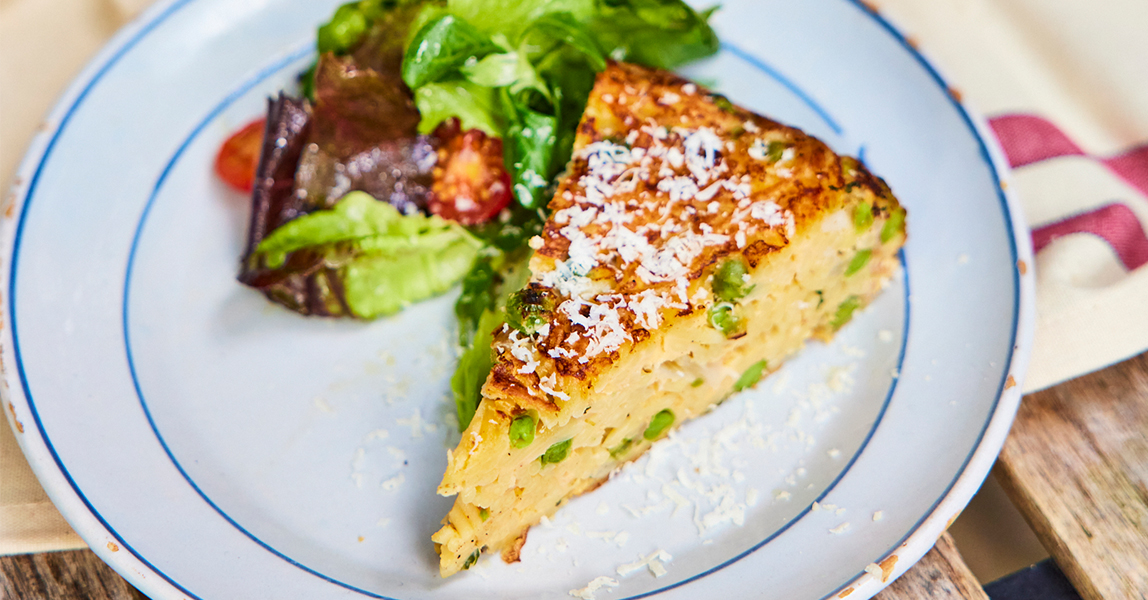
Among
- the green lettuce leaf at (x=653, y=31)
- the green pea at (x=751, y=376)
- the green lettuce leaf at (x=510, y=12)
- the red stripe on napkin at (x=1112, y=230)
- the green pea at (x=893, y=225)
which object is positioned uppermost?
the green lettuce leaf at (x=510, y=12)

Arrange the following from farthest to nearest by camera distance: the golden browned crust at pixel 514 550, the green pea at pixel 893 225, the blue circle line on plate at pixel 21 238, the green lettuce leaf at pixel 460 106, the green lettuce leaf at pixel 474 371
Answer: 1. the green lettuce leaf at pixel 460 106
2. the green pea at pixel 893 225
3. the green lettuce leaf at pixel 474 371
4. the golden browned crust at pixel 514 550
5. the blue circle line on plate at pixel 21 238

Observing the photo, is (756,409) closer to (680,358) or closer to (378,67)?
(680,358)

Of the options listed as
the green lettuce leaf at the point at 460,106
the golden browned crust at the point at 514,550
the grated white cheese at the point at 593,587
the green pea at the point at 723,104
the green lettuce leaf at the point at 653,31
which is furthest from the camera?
the green lettuce leaf at the point at 653,31

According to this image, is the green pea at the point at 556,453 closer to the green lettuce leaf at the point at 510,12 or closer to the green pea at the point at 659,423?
the green pea at the point at 659,423

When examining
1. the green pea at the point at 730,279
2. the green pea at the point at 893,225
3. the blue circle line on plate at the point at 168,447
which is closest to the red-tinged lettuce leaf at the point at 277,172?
the blue circle line on plate at the point at 168,447

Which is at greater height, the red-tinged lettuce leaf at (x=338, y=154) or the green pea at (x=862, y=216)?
the red-tinged lettuce leaf at (x=338, y=154)

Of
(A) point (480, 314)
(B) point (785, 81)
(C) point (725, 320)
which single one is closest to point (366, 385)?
(A) point (480, 314)

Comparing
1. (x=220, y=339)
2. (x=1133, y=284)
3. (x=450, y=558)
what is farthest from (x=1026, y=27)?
(x=220, y=339)

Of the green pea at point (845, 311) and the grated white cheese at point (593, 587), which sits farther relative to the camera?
the green pea at point (845, 311)
